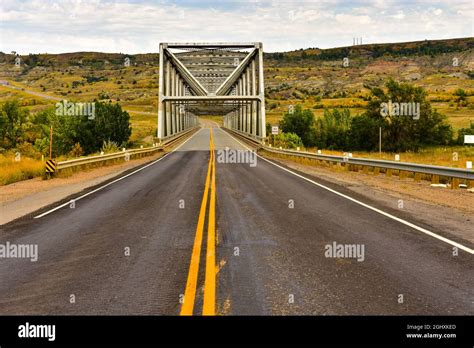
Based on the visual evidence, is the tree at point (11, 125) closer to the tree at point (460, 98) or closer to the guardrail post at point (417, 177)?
the guardrail post at point (417, 177)

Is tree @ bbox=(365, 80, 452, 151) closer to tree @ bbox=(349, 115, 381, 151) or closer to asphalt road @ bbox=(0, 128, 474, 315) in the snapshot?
tree @ bbox=(349, 115, 381, 151)

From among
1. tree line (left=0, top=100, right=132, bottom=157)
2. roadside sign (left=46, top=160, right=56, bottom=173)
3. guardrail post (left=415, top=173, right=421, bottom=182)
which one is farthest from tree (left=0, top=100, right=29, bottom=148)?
guardrail post (left=415, top=173, right=421, bottom=182)

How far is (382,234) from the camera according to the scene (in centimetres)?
765

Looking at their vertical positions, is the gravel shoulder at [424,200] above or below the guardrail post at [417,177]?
below

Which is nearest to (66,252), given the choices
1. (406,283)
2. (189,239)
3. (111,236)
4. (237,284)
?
(111,236)

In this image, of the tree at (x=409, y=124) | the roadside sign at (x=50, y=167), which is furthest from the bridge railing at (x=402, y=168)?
the tree at (x=409, y=124)

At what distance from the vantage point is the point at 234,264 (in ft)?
19.0

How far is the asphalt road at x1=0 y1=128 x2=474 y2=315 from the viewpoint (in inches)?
175

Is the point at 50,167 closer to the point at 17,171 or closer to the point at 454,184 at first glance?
the point at 17,171

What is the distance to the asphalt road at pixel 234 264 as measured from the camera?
14.6 feet

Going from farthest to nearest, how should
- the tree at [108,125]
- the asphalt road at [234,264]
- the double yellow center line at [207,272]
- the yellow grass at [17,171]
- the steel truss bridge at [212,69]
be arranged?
1. the tree at [108,125]
2. the steel truss bridge at [212,69]
3. the yellow grass at [17,171]
4. the asphalt road at [234,264]
5. the double yellow center line at [207,272]
